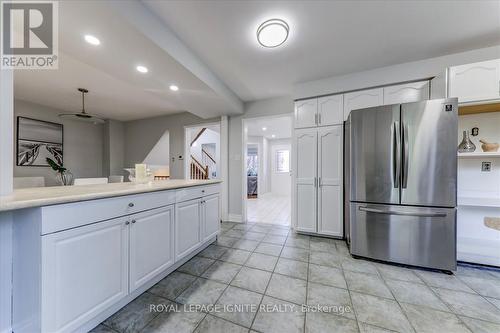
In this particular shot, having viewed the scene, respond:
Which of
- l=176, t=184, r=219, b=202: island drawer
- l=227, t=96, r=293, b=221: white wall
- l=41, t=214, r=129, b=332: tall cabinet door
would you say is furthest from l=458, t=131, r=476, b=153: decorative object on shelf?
l=41, t=214, r=129, b=332: tall cabinet door

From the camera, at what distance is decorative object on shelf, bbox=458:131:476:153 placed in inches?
82.5

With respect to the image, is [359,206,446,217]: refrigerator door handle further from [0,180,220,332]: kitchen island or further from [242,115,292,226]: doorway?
[242,115,292,226]: doorway

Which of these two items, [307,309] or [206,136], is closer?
[307,309]

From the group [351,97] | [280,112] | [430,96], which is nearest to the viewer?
[430,96]

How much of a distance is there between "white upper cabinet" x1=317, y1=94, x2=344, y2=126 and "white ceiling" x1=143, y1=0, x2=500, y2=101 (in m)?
0.39

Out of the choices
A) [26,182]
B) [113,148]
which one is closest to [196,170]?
[113,148]

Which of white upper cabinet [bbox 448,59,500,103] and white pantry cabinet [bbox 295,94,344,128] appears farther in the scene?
white pantry cabinet [bbox 295,94,344,128]

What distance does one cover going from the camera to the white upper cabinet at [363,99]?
2578 mm

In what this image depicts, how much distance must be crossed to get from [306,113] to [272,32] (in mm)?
1439

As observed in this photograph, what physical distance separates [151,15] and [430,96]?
10.7ft

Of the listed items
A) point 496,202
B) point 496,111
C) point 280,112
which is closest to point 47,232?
point 280,112

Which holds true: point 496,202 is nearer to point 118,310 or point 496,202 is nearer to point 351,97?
point 351,97

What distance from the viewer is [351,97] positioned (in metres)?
2.73

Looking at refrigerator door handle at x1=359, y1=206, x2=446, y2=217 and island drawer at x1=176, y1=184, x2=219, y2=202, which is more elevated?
island drawer at x1=176, y1=184, x2=219, y2=202
